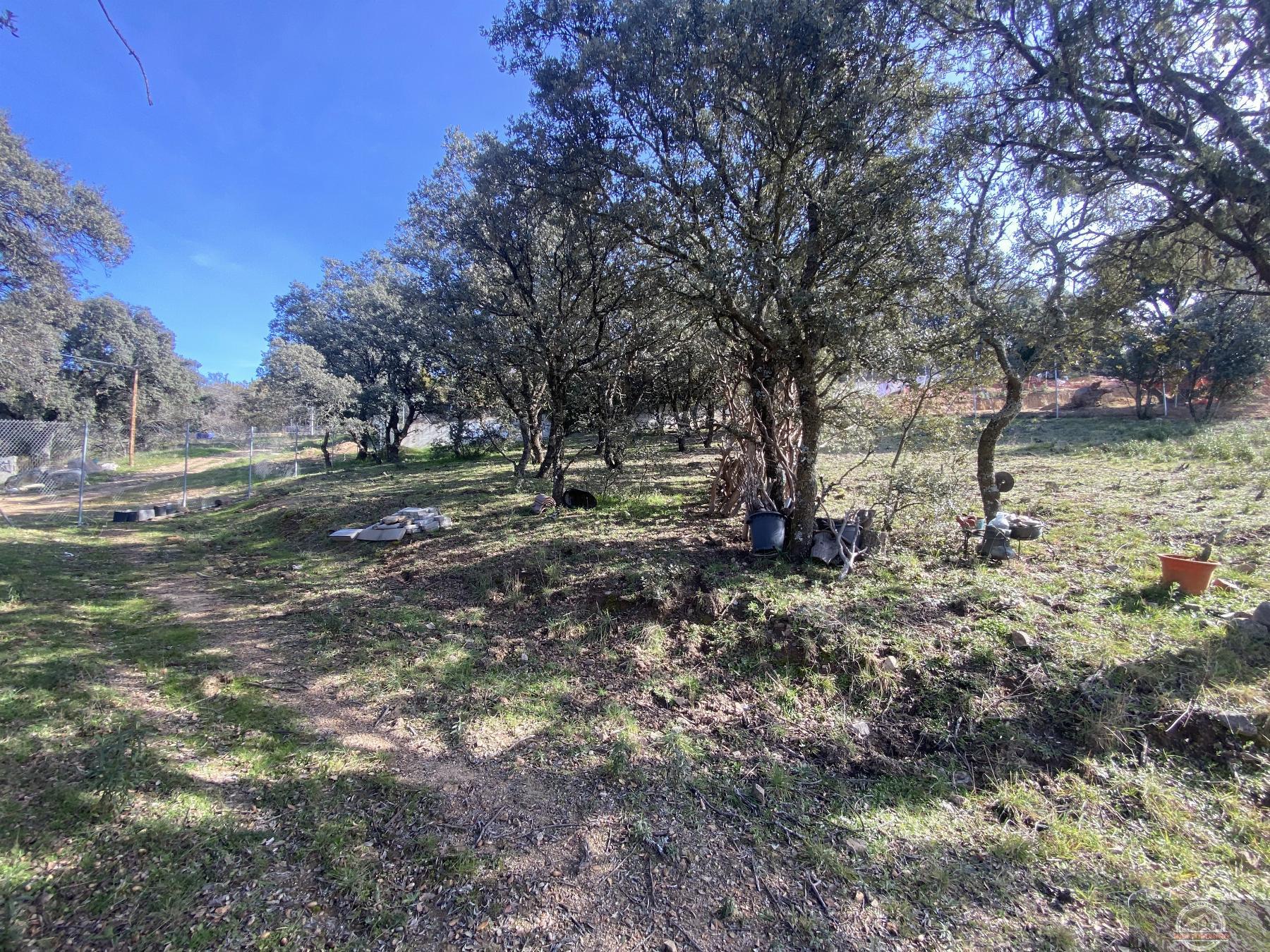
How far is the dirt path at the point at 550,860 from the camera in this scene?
6.80 feet

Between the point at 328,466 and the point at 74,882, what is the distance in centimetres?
1986

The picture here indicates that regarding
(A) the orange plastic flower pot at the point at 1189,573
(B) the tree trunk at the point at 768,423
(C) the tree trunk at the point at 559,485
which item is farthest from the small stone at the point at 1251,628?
(C) the tree trunk at the point at 559,485

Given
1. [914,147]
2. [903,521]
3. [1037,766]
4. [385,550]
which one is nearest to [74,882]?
[1037,766]

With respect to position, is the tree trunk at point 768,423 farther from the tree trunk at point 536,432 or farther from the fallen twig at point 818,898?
the tree trunk at point 536,432

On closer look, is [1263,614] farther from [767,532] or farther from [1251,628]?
[767,532]

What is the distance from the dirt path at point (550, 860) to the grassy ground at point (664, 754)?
0.05 feet

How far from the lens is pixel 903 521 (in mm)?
6645

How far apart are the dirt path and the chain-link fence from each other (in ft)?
36.0

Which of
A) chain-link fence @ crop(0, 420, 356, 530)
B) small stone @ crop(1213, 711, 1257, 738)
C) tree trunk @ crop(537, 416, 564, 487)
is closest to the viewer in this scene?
small stone @ crop(1213, 711, 1257, 738)

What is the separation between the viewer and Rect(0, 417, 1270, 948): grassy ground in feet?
6.98

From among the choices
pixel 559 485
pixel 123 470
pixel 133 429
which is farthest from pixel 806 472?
pixel 133 429

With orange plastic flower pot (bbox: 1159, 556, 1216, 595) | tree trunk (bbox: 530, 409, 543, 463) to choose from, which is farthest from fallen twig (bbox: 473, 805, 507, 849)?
tree trunk (bbox: 530, 409, 543, 463)

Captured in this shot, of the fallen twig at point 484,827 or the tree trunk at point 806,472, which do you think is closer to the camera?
the fallen twig at point 484,827

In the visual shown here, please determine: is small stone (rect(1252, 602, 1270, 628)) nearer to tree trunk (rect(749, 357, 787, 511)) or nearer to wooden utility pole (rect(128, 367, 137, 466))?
tree trunk (rect(749, 357, 787, 511))
